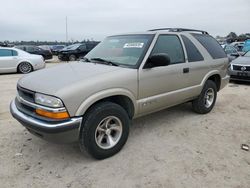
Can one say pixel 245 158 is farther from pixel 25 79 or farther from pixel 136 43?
pixel 25 79

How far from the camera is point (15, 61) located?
11664mm

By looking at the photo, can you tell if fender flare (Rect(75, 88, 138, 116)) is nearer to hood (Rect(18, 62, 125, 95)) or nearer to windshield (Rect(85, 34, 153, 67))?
hood (Rect(18, 62, 125, 95))

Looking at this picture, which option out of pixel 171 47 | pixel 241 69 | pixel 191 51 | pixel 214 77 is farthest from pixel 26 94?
pixel 241 69

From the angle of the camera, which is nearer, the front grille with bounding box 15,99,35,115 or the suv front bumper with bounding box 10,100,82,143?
the suv front bumper with bounding box 10,100,82,143

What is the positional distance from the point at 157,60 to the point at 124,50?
0.66 m

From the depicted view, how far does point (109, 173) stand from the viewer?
2.96 meters

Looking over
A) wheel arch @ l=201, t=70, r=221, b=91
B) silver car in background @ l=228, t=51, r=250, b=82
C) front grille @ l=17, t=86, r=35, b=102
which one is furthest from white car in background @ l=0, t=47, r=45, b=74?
wheel arch @ l=201, t=70, r=221, b=91

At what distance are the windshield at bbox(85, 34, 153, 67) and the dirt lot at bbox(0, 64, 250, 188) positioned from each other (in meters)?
1.32

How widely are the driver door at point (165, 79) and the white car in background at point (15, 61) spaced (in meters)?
9.69

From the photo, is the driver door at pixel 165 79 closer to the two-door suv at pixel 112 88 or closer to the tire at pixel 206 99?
the two-door suv at pixel 112 88

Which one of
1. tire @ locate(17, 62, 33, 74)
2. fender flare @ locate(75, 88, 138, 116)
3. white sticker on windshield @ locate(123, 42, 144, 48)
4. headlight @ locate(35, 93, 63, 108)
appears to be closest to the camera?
headlight @ locate(35, 93, 63, 108)

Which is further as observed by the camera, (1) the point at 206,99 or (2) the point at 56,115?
(1) the point at 206,99

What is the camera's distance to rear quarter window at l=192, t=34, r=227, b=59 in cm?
489

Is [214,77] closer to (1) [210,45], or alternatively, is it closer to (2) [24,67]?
(1) [210,45]
